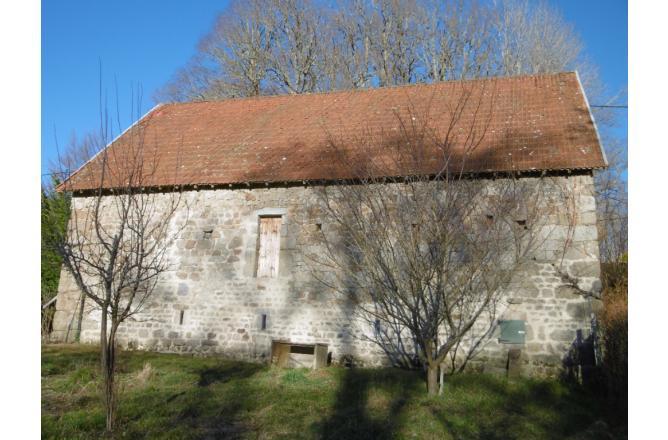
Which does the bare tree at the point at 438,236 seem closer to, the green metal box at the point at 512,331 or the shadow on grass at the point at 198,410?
the green metal box at the point at 512,331

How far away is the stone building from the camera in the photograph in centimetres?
820

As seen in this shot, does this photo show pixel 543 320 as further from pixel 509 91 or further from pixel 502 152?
Answer: pixel 509 91

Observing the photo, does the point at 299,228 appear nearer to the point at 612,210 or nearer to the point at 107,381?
the point at 107,381

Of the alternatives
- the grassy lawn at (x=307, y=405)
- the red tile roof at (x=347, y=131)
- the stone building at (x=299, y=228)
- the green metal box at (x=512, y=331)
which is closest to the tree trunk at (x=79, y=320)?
the stone building at (x=299, y=228)

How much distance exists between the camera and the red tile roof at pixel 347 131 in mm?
8906

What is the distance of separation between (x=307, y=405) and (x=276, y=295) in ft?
11.1

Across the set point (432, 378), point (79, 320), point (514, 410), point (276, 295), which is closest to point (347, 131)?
point (276, 295)

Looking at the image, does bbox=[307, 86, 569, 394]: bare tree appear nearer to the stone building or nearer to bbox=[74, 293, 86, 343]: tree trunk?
→ the stone building

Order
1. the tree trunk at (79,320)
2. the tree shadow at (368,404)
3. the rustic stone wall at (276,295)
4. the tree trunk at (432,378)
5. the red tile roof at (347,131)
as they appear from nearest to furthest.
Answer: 1. the tree shadow at (368,404)
2. the tree trunk at (432,378)
3. the rustic stone wall at (276,295)
4. the red tile roof at (347,131)
5. the tree trunk at (79,320)

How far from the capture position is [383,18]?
73.0ft

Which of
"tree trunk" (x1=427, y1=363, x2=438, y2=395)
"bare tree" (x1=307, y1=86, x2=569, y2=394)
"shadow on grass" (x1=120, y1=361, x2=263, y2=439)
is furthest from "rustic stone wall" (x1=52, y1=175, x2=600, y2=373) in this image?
"tree trunk" (x1=427, y1=363, x2=438, y2=395)

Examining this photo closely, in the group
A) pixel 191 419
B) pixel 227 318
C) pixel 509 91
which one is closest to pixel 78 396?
pixel 191 419

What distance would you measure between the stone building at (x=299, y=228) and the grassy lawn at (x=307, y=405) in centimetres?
105

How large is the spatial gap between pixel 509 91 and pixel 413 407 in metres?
7.76
